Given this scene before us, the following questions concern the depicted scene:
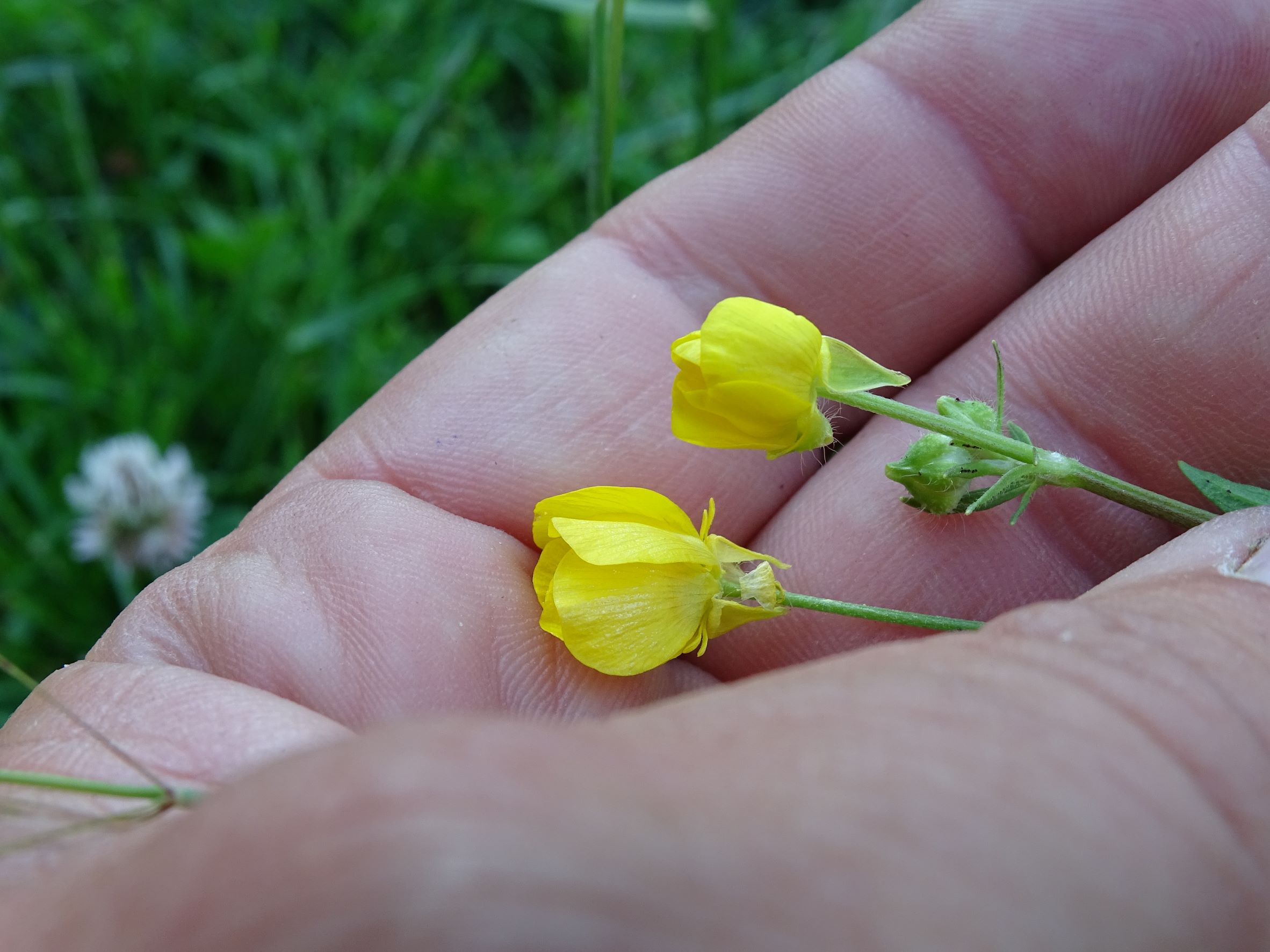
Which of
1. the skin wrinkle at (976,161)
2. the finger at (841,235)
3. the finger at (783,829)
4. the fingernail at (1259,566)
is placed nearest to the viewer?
the finger at (783,829)

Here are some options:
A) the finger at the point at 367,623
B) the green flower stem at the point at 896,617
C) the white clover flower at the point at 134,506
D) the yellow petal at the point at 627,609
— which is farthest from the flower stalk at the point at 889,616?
the white clover flower at the point at 134,506

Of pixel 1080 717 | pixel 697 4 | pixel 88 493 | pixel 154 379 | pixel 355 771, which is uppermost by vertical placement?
pixel 697 4

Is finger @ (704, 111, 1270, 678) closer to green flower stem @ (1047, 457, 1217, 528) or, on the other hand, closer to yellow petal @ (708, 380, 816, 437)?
green flower stem @ (1047, 457, 1217, 528)

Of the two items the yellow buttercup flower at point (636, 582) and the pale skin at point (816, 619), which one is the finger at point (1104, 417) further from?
the yellow buttercup flower at point (636, 582)

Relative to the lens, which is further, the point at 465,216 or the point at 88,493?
the point at 465,216

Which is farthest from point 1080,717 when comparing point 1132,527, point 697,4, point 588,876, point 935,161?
point 697,4

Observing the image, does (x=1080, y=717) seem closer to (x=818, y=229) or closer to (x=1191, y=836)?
(x=1191, y=836)
